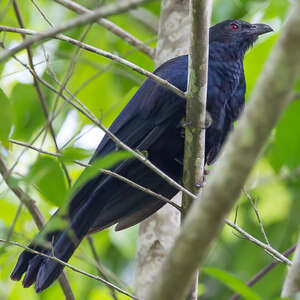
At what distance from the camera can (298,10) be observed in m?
1.59

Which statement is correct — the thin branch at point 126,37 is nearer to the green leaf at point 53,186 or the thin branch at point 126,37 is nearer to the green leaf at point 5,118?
the green leaf at point 5,118

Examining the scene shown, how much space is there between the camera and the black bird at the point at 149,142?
382 centimetres

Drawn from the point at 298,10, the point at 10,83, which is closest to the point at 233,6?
the point at 10,83

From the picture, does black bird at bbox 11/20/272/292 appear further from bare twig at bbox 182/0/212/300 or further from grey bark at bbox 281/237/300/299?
grey bark at bbox 281/237/300/299

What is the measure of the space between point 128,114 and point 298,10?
2.47m

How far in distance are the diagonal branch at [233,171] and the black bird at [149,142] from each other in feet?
6.66

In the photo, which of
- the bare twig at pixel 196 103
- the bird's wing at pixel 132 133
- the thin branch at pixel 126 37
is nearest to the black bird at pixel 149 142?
the bird's wing at pixel 132 133

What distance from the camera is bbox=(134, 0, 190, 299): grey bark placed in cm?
386

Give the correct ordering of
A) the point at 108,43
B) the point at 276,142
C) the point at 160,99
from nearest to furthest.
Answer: the point at 276,142
the point at 160,99
the point at 108,43

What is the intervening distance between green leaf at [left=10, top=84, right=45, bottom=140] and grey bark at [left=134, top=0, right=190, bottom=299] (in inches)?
40.7

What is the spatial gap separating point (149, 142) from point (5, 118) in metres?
1.12

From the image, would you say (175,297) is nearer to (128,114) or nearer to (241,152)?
(241,152)

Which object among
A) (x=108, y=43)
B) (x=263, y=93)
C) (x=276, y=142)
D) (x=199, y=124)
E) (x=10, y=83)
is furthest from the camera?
(x=10, y=83)

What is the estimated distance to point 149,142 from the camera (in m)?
3.85
